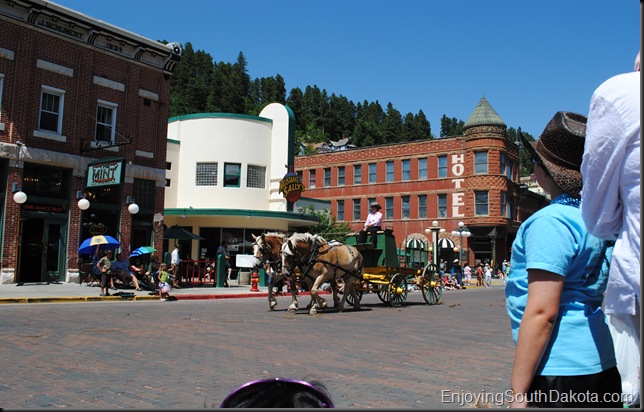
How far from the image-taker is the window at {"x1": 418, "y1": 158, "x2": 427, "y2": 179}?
175 ft

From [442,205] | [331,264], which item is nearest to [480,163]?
[442,205]

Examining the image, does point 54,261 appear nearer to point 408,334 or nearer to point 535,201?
point 408,334

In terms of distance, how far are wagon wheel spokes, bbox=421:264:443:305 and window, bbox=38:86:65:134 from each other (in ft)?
52.3

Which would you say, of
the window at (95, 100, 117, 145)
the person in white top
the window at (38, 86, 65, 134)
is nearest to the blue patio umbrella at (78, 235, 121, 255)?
the window at (95, 100, 117, 145)

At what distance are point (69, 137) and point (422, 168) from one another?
35651mm

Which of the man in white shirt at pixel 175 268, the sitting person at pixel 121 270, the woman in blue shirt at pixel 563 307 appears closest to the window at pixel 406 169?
the man in white shirt at pixel 175 268

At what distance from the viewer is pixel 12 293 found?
18.2 m

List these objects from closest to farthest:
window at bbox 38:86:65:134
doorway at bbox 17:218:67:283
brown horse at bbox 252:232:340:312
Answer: brown horse at bbox 252:232:340:312, doorway at bbox 17:218:67:283, window at bbox 38:86:65:134

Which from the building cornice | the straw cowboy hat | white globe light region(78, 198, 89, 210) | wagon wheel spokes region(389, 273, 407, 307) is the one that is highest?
the building cornice

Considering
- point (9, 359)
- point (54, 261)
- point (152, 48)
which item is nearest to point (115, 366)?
point (9, 359)

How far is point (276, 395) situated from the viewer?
2.09 m

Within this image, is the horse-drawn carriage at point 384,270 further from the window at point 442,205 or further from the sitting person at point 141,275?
the window at point 442,205

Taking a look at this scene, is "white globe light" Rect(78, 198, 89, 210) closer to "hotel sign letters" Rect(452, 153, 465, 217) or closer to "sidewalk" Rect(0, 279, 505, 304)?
"sidewalk" Rect(0, 279, 505, 304)

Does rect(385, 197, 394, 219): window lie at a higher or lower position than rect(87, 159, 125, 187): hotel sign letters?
higher
